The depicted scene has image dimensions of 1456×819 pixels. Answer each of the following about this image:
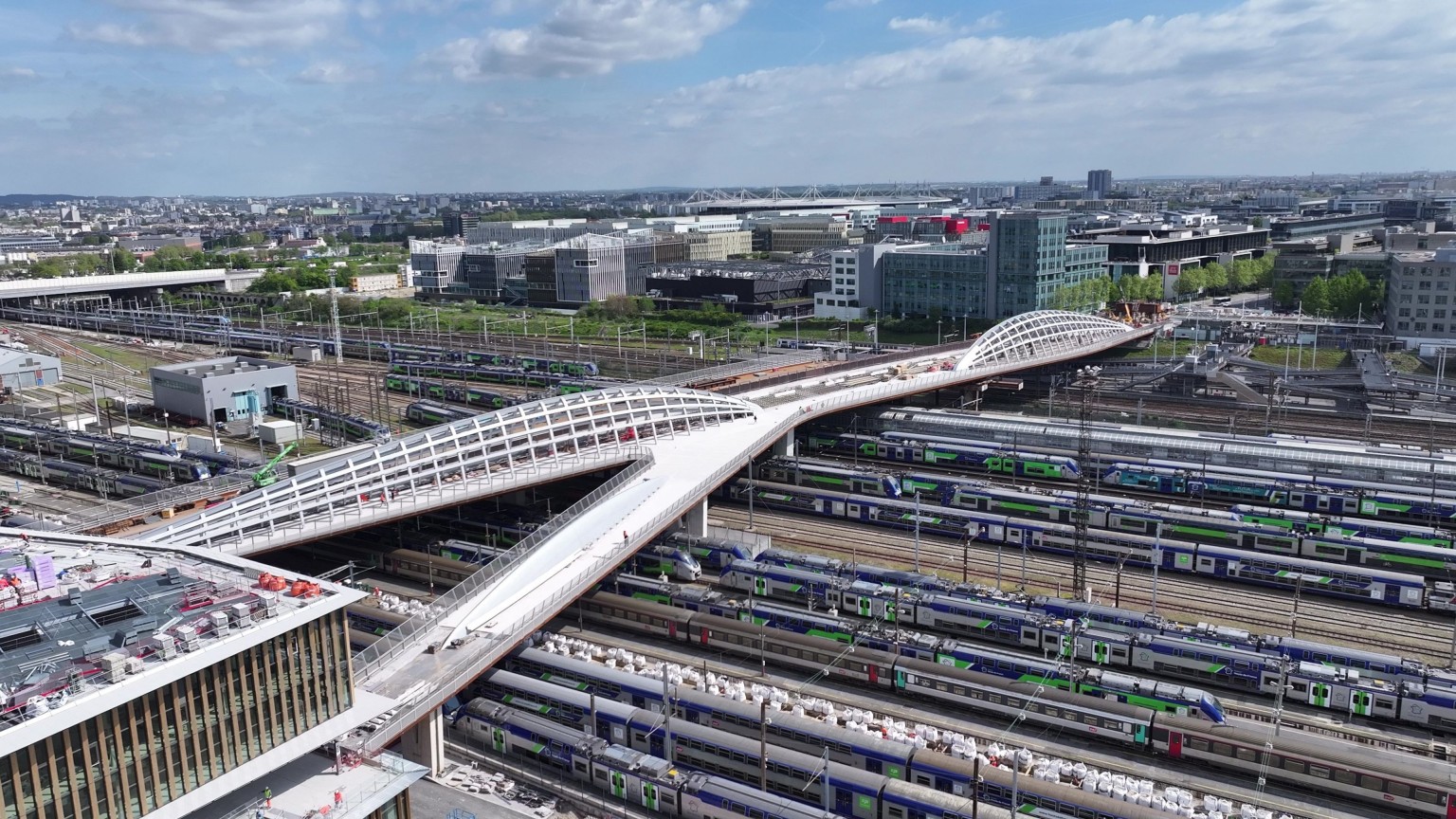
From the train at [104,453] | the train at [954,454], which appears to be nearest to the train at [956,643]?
the train at [954,454]

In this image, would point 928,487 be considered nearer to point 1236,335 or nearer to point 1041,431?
point 1041,431

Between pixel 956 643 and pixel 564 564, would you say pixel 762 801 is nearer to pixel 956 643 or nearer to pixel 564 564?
pixel 956 643

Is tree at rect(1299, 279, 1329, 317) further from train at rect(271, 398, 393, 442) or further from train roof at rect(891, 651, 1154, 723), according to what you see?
train at rect(271, 398, 393, 442)

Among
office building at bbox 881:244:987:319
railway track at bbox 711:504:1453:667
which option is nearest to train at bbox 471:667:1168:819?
railway track at bbox 711:504:1453:667

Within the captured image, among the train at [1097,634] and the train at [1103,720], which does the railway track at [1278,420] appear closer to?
the train at [1097,634]

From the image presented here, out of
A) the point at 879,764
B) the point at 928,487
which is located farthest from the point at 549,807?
the point at 928,487

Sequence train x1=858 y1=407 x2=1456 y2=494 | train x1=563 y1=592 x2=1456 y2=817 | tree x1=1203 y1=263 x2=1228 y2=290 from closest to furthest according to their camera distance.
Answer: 1. train x1=563 y1=592 x2=1456 y2=817
2. train x1=858 y1=407 x2=1456 y2=494
3. tree x1=1203 y1=263 x2=1228 y2=290
